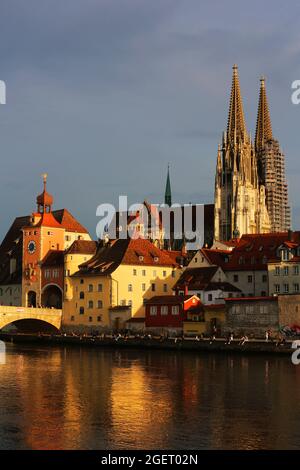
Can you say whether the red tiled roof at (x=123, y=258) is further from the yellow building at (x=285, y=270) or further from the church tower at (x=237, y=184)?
the church tower at (x=237, y=184)

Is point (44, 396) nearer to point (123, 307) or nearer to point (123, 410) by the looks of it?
point (123, 410)

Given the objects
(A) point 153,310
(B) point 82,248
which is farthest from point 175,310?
(B) point 82,248

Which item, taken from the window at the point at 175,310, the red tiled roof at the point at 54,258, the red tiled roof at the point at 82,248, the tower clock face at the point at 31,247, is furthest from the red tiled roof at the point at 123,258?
the window at the point at 175,310

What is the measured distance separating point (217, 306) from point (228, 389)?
34.1m

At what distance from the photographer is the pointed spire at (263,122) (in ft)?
576

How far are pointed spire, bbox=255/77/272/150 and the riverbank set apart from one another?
3415 inches

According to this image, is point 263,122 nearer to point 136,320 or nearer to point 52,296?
point 52,296

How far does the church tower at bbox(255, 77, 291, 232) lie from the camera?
174375 millimetres

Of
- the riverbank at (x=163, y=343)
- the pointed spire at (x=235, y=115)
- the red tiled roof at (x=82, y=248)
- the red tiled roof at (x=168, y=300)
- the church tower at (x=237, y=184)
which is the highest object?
the pointed spire at (x=235, y=115)

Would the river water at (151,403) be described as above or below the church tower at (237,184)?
below

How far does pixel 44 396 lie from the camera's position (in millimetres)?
49562

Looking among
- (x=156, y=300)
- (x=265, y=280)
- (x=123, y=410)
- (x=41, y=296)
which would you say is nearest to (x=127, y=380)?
(x=123, y=410)

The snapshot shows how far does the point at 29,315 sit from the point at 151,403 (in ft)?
179
